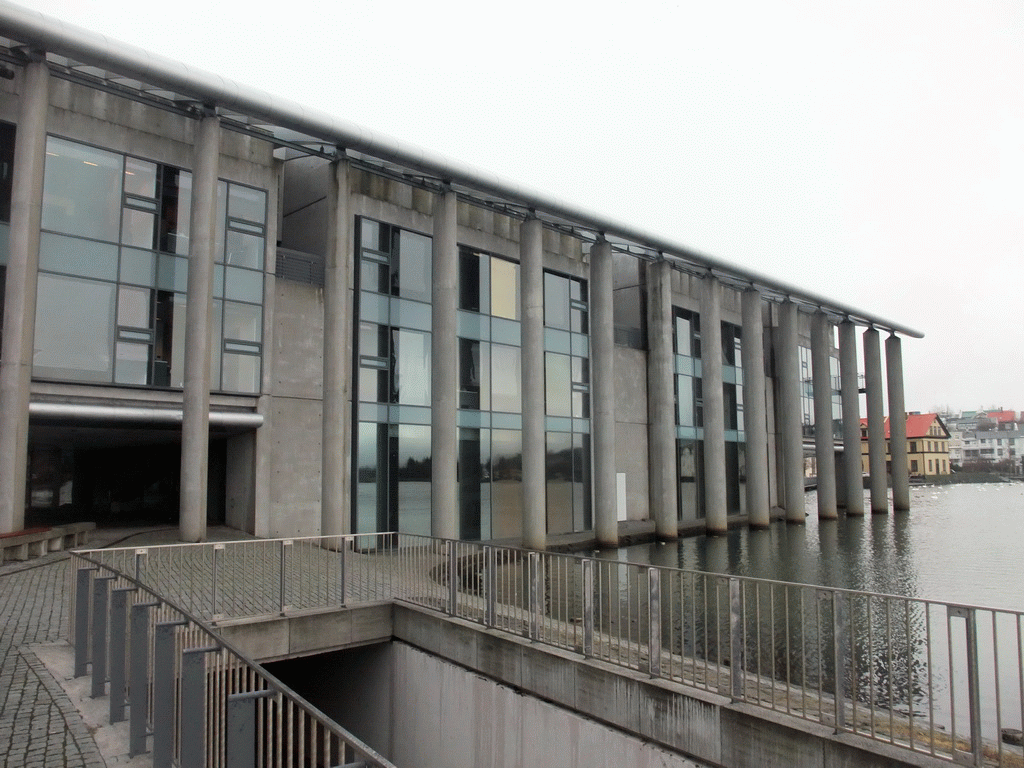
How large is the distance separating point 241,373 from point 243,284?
7.88 ft

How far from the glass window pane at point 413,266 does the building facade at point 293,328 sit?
93 mm

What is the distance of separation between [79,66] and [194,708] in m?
17.3

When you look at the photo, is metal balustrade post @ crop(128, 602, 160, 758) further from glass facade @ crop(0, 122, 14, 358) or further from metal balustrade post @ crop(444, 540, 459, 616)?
glass facade @ crop(0, 122, 14, 358)

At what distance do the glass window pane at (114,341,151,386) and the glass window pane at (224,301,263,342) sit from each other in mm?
2084

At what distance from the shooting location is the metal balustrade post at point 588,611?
26.7ft

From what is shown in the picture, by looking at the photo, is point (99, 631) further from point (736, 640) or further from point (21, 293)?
point (21, 293)

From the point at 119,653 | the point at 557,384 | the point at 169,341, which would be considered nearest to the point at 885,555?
the point at 557,384

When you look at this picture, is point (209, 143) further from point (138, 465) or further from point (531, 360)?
point (138, 465)

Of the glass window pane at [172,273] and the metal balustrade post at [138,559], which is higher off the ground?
the glass window pane at [172,273]

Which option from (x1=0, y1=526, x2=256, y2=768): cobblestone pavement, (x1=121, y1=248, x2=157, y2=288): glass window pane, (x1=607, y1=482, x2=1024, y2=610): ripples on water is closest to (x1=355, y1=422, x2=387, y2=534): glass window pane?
(x1=121, y1=248, x2=157, y2=288): glass window pane

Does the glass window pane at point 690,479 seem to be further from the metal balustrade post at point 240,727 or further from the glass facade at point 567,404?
the metal balustrade post at point 240,727

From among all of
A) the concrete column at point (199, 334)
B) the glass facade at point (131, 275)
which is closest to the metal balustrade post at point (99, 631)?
the concrete column at point (199, 334)

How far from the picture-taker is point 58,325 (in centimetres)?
1711

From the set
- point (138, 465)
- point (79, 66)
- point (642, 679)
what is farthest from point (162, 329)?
point (642, 679)
